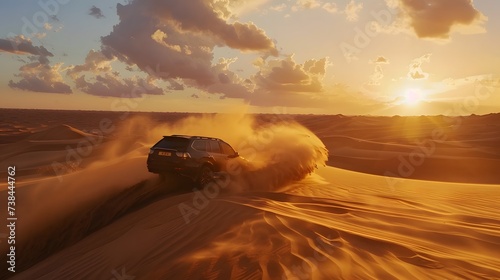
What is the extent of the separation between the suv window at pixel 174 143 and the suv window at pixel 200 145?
0.30 meters

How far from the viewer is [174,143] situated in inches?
465

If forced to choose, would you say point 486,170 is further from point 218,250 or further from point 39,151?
point 39,151

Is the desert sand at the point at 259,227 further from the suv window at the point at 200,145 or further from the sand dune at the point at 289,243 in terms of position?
the suv window at the point at 200,145

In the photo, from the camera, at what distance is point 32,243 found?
9352 mm

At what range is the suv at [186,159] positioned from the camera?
11.5 m

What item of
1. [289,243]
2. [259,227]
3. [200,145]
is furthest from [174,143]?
[289,243]

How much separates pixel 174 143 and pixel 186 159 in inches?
27.4

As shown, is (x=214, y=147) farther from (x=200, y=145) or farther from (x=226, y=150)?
(x=200, y=145)

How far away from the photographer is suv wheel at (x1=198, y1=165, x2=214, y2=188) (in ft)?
38.9

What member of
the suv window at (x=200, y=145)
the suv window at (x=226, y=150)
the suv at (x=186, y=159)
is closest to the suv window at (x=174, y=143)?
the suv at (x=186, y=159)

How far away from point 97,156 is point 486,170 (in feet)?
90.0

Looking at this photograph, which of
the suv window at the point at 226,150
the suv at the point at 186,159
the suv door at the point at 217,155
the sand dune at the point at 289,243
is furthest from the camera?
the suv window at the point at 226,150

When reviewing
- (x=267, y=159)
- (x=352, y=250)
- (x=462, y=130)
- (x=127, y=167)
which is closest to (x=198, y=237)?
(x=352, y=250)

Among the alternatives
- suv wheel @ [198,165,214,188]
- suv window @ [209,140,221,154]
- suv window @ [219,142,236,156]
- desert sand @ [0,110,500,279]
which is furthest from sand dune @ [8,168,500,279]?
suv window @ [219,142,236,156]
